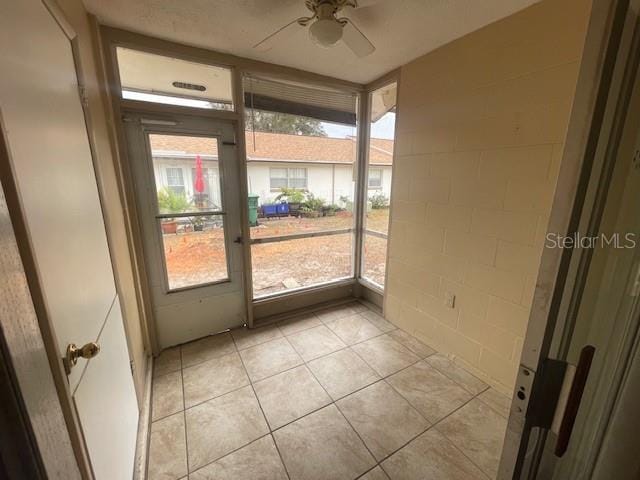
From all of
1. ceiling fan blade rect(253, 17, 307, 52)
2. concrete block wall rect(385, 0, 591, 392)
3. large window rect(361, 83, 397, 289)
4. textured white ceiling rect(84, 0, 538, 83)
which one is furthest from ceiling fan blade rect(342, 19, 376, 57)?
large window rect(361, 83, 397, 289)

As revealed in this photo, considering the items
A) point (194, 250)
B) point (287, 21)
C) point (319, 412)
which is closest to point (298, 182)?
point (194, 250)

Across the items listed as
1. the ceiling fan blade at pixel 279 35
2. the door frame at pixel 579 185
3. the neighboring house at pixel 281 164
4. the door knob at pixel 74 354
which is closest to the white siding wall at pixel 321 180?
the neighboring house at pixel 281 164

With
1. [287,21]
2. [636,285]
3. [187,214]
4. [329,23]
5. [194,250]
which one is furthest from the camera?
[194,250]

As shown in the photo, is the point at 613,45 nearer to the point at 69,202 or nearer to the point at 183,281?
the point at 69,202

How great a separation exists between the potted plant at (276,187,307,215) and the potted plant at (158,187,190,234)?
0.86m

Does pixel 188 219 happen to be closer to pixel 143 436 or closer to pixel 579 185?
pixel 143 436

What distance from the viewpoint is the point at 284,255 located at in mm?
2893

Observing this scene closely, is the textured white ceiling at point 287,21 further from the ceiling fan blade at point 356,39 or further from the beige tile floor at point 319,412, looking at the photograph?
the beige tile floor at point 319,412

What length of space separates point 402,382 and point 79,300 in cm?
200

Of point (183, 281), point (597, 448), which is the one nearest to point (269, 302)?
point (183, 281)

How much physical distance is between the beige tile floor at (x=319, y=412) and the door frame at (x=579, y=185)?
1247 millimetres

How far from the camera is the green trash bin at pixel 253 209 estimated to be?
100 inches

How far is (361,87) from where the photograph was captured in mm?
2811

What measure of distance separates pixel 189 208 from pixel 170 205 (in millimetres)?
143
